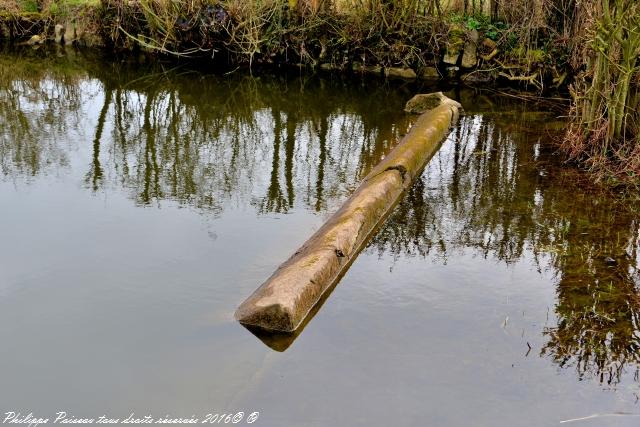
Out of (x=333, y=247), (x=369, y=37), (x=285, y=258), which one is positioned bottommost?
(x=285, y=258)

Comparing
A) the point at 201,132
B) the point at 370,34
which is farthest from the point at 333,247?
the point at 370,34

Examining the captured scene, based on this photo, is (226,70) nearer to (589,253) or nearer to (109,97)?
(109,97)

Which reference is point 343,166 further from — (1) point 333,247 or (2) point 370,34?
(2) point 370,34

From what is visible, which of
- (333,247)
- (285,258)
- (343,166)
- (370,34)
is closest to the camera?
(333,247)

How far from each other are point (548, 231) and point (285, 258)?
3.29 m

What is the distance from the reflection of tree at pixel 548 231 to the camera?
22.4ft

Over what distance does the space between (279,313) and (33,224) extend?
161 inches

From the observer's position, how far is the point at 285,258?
8.34 meters

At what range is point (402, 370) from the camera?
20.4 ft

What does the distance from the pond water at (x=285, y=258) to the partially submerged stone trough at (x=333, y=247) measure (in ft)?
0.54

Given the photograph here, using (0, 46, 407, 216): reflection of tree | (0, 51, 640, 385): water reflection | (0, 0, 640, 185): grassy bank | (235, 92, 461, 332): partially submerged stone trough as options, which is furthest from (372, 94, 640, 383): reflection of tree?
(0, 0, 640, 185): grassy bank

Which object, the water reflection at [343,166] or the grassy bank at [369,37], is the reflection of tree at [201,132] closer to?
the water reflection at [343,166]

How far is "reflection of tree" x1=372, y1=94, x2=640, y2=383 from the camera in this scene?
683cm

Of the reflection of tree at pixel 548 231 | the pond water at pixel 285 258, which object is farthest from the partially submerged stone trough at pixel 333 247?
the reflection of tree at pixel 548 231
